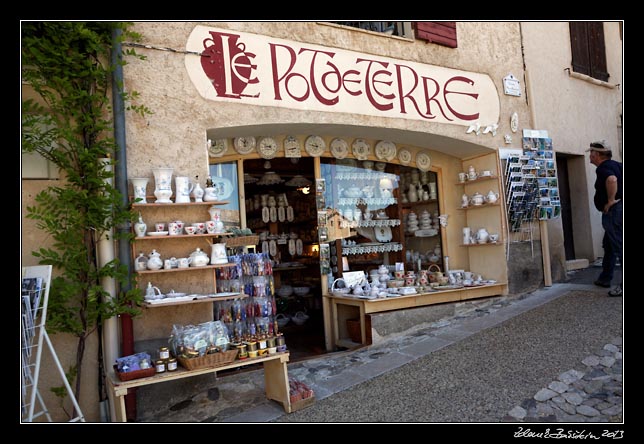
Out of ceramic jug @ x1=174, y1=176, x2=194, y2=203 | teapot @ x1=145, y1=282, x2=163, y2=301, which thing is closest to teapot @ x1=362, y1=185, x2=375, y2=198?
ceramic jug @ x1=174, y1=176, x2=194, y2=203

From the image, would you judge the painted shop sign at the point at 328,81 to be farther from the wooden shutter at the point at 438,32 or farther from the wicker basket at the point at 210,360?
the wicker basket at the point at 210,360

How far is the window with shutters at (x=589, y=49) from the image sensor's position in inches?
332

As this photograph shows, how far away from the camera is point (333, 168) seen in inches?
247

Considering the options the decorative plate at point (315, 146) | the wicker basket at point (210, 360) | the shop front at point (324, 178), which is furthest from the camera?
the decorative plate at point (315, 146)

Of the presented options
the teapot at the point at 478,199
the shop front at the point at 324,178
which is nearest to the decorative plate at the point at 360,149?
the shop front at the point at 324,178

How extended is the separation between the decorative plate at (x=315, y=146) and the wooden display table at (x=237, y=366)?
2.93m

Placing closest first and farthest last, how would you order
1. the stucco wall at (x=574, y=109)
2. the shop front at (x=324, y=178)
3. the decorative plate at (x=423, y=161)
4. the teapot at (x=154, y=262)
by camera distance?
the teapot at (x=154, y=262), the shop front at (x=324, y=178), the decorative plate at (x=423, y=161), the stucco wall at (x=574, y=109)

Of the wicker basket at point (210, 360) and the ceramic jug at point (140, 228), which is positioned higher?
the ceramic jug at point (140, 228)

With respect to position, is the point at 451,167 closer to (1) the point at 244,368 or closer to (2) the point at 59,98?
(1) the point at 244,368

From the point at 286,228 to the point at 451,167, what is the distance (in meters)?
2.72

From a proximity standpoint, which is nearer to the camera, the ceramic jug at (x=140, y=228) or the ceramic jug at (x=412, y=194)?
the ceramic jug at (x=140, y=228)


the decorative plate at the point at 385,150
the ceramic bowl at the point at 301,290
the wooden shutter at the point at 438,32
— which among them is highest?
the wooden shutter at the point at 438,32

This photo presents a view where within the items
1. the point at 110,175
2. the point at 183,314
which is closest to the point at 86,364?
the point at 183,314

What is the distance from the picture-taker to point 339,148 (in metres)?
6.14
